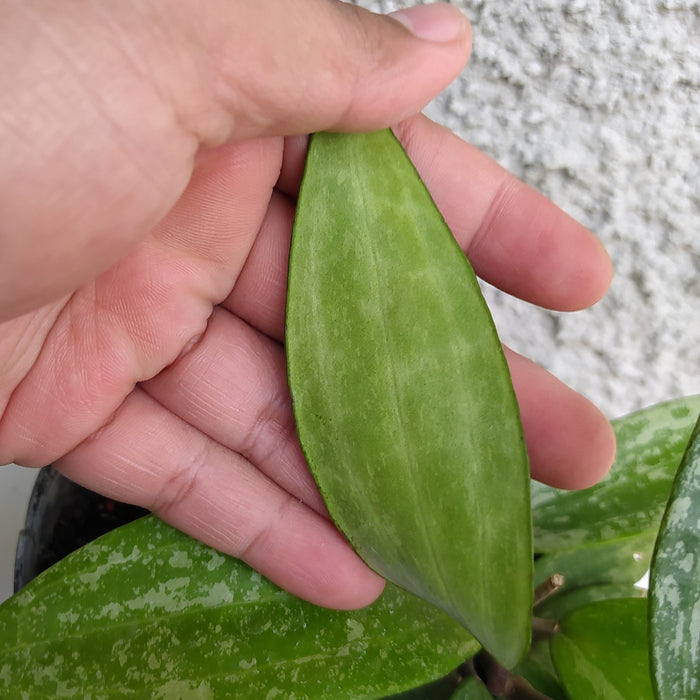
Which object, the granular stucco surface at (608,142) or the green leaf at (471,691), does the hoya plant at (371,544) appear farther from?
the granular stucco surface at (608,142)

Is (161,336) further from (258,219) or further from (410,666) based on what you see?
(410,666)

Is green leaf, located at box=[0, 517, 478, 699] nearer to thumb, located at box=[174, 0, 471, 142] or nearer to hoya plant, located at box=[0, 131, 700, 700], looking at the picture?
hoya plant, located at box=[0, 131, 700, 700]

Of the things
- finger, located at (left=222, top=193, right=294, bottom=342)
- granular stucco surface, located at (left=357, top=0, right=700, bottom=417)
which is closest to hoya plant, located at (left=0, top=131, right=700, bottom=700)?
finger, located at (left=222, top=193, right=294, bottom=342)

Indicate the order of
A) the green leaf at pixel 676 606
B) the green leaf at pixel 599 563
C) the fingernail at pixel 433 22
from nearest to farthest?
the green leaf at pixel 676 606, the fingernail at pixel 433 22, the green leaf at pixel 599 563

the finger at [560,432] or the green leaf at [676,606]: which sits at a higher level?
the green leaf at [676,606]

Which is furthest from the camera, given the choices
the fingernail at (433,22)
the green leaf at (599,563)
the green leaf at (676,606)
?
the green leaf at (599,563)

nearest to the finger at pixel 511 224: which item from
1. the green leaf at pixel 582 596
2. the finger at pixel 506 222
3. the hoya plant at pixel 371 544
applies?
the finger at pixel 506 222

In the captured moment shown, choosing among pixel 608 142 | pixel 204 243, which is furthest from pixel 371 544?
pixel 608 142
